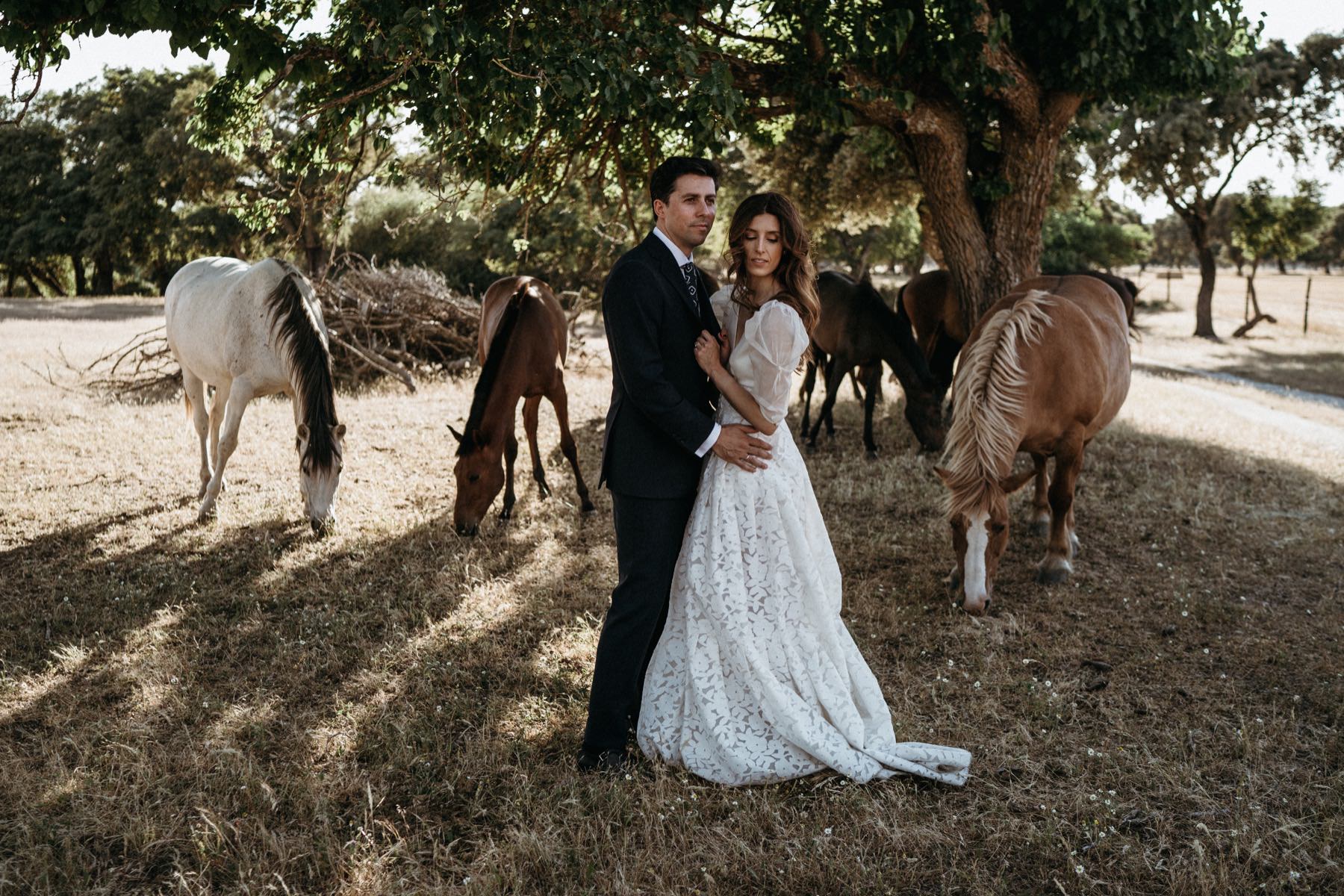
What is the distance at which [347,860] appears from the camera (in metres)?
2.87

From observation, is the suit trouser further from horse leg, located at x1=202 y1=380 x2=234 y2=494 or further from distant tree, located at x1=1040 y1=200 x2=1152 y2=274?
distant tree, located at x1=1040 y1=200 x2=1152 y2=274

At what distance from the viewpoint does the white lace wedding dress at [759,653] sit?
329 centimetres

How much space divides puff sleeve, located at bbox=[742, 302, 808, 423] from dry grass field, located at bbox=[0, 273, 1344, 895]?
1.53 meters

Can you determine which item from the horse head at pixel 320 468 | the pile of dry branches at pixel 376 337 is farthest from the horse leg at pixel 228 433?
the pile of dry branches at pixel 376 337

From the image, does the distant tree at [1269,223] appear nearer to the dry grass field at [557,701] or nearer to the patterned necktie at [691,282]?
the dry grass field at [557,701]

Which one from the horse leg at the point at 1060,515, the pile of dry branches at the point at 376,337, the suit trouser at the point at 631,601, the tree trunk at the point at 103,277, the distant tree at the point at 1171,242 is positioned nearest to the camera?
the suit trouser at the point at 631,601

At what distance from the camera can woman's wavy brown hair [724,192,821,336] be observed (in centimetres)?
313

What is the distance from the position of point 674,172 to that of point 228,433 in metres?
5.04

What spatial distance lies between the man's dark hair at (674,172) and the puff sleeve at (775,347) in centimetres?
51

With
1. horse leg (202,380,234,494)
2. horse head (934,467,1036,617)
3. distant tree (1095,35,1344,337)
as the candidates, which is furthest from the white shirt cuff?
distant tree (1095,35,1344,337)

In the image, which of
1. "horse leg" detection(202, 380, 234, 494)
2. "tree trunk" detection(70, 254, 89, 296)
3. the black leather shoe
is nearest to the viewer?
the black leather shoe

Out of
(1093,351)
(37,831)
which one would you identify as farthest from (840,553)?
(37,831)

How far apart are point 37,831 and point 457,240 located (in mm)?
26074

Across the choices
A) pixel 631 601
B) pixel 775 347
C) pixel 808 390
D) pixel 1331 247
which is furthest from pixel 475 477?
pixel 1331 247
